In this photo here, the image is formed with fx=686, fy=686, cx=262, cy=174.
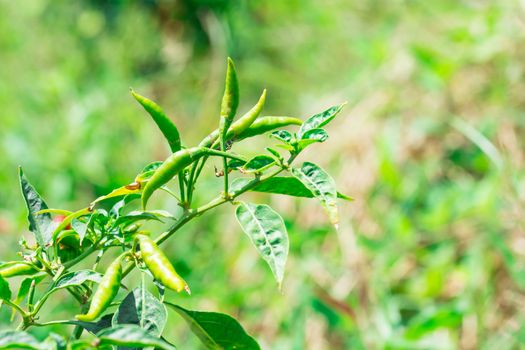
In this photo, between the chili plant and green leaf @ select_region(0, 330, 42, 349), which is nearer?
green leaf @ select_region(0, 330, 42, 349)

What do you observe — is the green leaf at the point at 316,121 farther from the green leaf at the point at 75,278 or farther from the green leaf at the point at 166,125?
the green leaf at the point at 75,278

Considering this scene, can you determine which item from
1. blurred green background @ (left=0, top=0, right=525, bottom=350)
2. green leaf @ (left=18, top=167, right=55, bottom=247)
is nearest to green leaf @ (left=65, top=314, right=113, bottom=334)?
green leaf @ (left=18, top=167, right=55, bottom=247)

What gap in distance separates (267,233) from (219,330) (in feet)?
0.36

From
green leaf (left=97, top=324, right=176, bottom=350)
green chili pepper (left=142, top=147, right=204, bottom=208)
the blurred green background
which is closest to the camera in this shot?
green leaf (left=97, top=324, right=176, bottom=350)

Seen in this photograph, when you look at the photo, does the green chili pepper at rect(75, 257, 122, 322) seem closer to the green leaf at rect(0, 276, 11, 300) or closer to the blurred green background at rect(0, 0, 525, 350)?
the green leaf at rect(0, 276, 11, 300)

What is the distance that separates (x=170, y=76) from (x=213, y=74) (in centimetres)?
43

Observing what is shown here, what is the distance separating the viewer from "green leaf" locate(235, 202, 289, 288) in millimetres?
614

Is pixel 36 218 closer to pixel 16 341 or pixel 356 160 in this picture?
pixel 16 341

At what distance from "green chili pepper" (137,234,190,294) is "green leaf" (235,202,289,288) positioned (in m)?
0.08

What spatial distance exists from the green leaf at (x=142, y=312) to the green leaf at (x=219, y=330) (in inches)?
1.4

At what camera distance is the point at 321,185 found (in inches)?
25.0

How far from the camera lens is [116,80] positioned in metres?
2.94

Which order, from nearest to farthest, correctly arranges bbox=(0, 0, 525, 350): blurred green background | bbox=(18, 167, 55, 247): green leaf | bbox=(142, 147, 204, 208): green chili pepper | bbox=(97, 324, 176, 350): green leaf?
bbox=(97, 324, 176, 350): green leaf
bbox=(142, 147, 204, 208): green chili pepper
bbox=(18, 167, 55, 247): green leaf
bbox=(0, 0, 525, 350): blurred green background

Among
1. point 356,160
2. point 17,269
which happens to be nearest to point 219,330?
point 17,269
